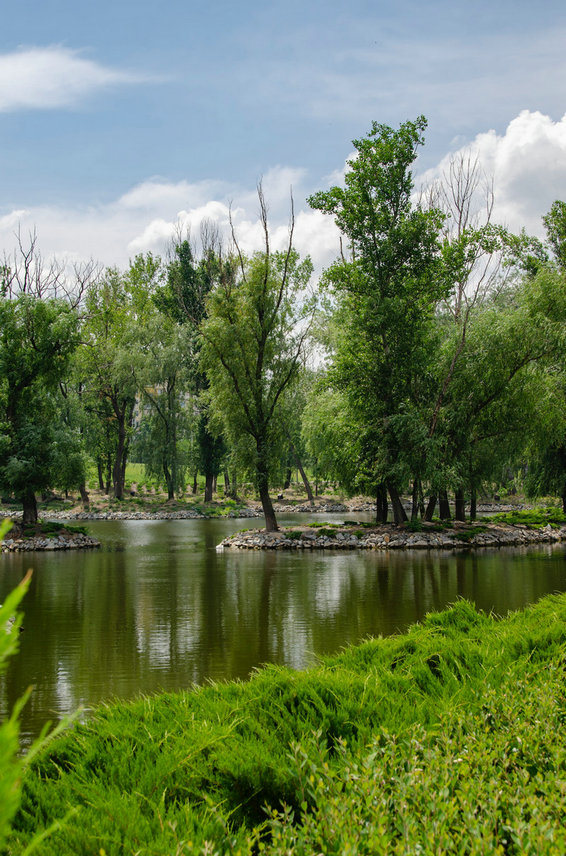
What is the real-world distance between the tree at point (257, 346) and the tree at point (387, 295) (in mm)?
1759

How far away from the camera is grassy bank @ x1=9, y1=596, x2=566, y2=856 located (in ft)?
8.25

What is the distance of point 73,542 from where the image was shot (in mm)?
23031

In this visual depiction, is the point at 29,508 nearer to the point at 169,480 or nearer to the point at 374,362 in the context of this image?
the point at 374,362

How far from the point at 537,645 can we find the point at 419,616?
521 cm

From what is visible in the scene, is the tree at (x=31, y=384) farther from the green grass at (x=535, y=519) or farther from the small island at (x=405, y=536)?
the green grass at (x=535, y=519)

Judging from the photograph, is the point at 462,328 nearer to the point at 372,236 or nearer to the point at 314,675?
the point at 372,236

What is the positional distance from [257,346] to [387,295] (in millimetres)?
4918

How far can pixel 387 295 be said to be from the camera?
2312cm

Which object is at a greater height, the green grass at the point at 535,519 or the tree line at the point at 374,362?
the tree line at the point at 374,362

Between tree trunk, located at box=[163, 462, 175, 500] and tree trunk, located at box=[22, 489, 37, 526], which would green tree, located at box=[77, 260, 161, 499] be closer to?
tree trunk, located at box=[163, 462, 175, 500]

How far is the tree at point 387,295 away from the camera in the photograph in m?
22.2

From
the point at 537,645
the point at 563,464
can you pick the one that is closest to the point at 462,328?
the point at 563,464

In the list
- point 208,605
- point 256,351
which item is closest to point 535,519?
point 256,351

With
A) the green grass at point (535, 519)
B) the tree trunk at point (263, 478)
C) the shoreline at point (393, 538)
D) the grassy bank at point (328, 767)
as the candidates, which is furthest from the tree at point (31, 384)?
the grassy bank at point (328, 767)
